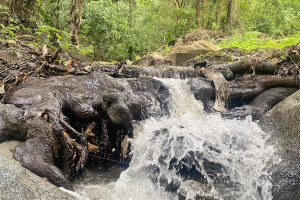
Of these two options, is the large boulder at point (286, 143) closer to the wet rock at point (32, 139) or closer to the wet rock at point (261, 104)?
the wet rock at point (261, 104)

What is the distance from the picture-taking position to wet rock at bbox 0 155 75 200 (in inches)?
60.7

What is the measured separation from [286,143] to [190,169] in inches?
55.9

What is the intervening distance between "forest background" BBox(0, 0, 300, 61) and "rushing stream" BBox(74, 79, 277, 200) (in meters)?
5.86

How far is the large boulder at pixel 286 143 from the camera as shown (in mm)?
2618

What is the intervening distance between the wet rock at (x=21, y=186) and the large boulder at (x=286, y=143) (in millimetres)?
2435

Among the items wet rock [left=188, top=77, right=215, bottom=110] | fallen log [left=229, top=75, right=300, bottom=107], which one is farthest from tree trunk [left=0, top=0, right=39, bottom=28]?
fallen log [left=229, top=75, right=300, bottom=107]

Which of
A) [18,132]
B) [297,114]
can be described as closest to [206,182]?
[297,114]

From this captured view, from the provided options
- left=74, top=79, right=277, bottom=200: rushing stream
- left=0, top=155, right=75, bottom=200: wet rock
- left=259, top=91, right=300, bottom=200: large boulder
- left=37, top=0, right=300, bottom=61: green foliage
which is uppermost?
left=37, top=0, right=300, bottom=61: green foliage

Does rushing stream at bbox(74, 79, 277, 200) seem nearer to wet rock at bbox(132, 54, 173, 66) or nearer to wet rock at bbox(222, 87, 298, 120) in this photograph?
wet rock at bbox(222, 87, 298, 120)

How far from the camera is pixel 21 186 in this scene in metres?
1.60

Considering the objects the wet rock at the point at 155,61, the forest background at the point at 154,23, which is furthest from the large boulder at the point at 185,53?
the forest background at the point at 154,23

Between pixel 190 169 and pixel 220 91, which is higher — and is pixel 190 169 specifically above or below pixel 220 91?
below

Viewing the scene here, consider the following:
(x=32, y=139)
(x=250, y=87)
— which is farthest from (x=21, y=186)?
(x=250, y=87)

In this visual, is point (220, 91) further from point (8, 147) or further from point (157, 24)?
point (157, 24)
